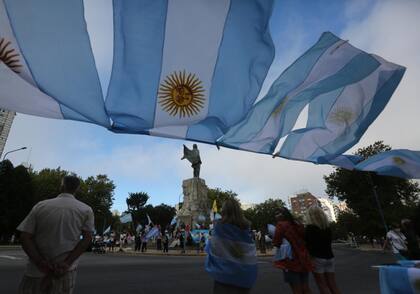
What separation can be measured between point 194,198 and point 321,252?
2937 centimetres

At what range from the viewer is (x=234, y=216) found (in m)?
3.91

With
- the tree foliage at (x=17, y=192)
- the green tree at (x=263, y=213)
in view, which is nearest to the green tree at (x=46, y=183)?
the tree foliage at (x=17, y=192)

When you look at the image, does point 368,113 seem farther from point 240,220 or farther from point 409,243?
point 409,243

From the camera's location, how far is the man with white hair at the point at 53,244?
3029 mm

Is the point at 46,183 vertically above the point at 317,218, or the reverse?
the point at 46,183

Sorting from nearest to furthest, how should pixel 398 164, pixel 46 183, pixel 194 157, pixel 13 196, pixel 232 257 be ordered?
1. pixel 232 257
2. pixel 398 164
3. pixel 194 157
4. pixel 13 196
5. pixel 46 183

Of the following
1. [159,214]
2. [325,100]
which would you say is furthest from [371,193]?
[159,214]

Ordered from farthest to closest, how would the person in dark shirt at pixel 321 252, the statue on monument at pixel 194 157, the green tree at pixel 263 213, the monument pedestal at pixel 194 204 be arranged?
the green tree at pixel 263 213
the statue on monument at pixel 194 157
the monument pedestal at pixel 194 204
the person in dark shirt at pixel 321 252

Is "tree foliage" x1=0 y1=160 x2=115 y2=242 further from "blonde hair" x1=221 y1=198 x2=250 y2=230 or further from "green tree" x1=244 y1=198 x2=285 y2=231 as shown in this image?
"green tree" x1=244 y1=198 x2=285 y2=231

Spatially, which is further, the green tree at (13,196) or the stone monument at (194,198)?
the green tree at (13,196)

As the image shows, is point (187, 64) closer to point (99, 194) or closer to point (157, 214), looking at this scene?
point (99, 194)

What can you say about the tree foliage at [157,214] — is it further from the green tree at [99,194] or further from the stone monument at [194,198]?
the stone monument at [194,198]

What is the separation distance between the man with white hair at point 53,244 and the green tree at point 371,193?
42.8m

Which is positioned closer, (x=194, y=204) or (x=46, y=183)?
(x=194, y=204)
